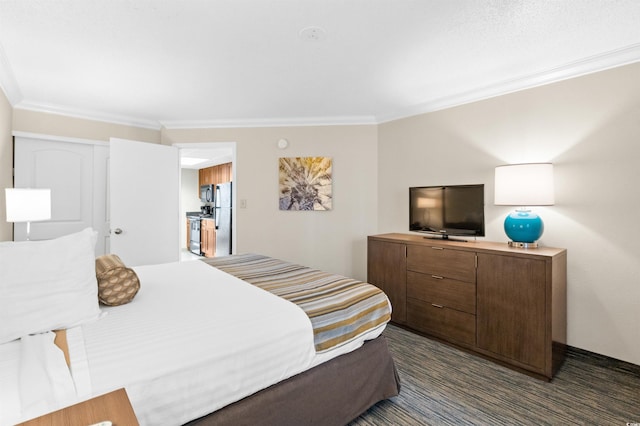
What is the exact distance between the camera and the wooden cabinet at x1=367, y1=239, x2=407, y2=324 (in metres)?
3.08

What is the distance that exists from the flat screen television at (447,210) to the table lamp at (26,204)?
3403mm

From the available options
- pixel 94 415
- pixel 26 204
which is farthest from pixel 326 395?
pixel 26 204

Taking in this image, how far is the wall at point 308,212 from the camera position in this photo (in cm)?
400

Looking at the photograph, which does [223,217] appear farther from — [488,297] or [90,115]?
[488,297]

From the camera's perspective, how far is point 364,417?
180 cm

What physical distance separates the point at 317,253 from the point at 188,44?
8.93 feet

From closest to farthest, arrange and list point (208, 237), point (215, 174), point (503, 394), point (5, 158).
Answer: point (503, 394)
point (5, 158)
point (208, 237)
point (215, 174)

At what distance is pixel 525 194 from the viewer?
2.43 meters

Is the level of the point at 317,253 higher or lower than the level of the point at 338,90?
lower

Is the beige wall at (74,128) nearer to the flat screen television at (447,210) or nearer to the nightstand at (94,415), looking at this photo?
the flat screen television at (447,210)

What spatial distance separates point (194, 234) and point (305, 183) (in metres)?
5.13

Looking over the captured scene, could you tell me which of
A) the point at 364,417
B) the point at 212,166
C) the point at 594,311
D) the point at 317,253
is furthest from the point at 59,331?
the point at 212,166

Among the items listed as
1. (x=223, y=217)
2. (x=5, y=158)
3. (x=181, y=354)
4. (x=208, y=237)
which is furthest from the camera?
(x=208, y=237)

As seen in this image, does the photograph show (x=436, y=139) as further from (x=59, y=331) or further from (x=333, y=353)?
(x=59, y=331)
